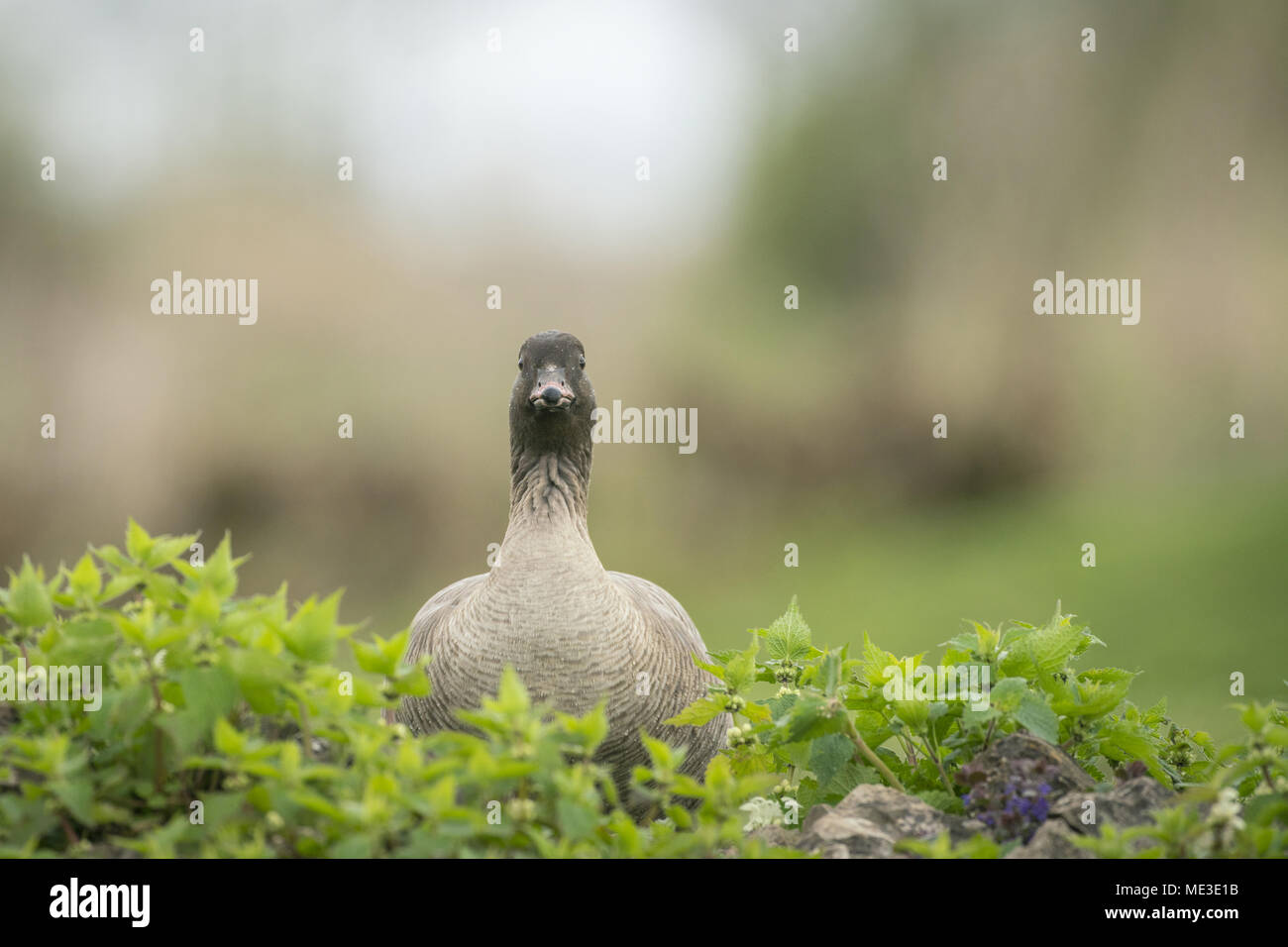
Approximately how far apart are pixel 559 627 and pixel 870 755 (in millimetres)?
1531

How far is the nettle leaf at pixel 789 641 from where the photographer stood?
3100 millimetres

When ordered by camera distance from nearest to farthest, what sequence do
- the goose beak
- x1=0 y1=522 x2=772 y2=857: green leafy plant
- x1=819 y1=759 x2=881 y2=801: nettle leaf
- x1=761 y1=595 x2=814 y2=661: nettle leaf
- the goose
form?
x1=0 y1=522 x2=772 y2=857: green leafy plant → x1=819 y1=759 x2=881 y2=801: nettle leaf → x1=761 y1=595 x2=814 y2=661: nettle leaf → the goose → the goose beak

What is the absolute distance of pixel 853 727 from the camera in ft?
8.38

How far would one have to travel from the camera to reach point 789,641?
3.11 metres

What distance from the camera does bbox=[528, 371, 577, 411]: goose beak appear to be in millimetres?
4312

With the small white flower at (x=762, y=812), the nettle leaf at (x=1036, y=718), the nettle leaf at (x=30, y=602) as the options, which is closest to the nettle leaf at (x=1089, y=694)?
the nettle leaf at (x=1036, y=718)

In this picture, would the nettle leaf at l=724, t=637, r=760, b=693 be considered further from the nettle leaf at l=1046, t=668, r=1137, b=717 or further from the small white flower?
the nettle leaf at l=1046, t=668, r=1137, b=717
